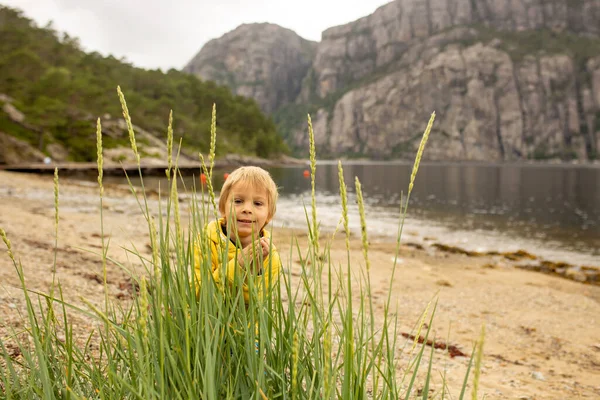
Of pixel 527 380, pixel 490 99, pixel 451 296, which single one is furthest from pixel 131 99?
pixel 490 99

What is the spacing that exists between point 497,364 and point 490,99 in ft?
640

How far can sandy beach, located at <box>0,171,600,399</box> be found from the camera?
4289 millimetres

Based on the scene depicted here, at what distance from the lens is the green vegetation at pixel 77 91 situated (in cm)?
3925

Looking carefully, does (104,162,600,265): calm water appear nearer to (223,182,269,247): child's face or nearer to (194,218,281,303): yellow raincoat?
(223,182,269,247): child's face

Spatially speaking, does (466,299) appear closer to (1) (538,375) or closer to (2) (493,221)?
(1) (538,375)

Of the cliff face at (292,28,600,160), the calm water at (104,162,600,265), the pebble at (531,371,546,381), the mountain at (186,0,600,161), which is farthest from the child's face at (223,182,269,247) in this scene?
the mountain at (186,0,600,161)

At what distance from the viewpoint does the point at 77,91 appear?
43500mm

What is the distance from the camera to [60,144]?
45.2 m

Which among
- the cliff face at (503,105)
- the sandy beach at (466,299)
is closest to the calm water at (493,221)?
the sandy beach at (466,299)

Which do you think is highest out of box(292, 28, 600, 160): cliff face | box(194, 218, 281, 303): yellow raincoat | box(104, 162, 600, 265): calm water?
box(292, 28, 600, 160): cliff face

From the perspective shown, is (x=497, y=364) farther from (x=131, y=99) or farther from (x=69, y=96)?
(x=131, y=99)

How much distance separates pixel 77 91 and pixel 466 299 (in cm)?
4529

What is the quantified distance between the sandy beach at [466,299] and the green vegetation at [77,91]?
30.4 meters

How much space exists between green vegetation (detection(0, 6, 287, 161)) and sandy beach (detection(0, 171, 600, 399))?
3045 centimetres
